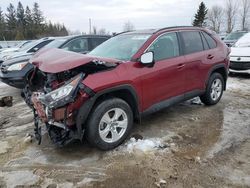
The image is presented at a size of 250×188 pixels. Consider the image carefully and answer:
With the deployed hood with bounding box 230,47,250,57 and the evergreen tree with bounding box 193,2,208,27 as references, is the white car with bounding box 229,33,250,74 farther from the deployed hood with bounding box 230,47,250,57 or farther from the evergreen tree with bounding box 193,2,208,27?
the evergreen tree with bounding box 193,2,208,27

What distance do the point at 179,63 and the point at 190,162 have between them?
185 centimetres

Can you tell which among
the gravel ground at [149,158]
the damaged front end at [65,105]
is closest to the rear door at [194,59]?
the gravel ground at [149,158]

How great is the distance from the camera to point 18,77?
675cm

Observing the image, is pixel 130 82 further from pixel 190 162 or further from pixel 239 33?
pixel 239 33

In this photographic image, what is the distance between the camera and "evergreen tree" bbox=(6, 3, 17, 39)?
55.3m

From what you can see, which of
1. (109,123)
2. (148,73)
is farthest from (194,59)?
(109,123)

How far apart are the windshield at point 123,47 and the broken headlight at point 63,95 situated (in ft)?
3.54

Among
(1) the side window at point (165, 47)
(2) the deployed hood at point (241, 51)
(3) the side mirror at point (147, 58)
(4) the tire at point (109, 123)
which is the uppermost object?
(1) the side window at point (165, 47)

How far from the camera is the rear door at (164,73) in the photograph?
13.7 ft

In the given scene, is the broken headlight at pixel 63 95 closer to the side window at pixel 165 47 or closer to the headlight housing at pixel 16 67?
the side window at pixel 165 47

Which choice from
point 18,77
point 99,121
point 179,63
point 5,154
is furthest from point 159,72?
point 18,77

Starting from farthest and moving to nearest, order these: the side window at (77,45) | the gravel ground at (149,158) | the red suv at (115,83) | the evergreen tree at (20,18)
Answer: the evergreen tree at (20,18)
the side window at (77,45)
the red suv at (115,83)
the gravel ground at (149,158)

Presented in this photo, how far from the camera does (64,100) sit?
331 centimetres

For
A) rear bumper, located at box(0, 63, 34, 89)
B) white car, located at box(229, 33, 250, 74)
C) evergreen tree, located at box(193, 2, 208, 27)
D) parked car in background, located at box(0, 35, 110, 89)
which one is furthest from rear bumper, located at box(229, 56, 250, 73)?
evergreen tree, located at box(193, 2, 208, 27)
